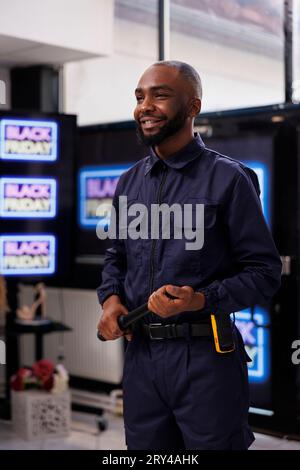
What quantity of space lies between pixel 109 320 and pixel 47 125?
8.49 ft

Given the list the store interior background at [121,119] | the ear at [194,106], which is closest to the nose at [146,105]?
the ear at [194,106]

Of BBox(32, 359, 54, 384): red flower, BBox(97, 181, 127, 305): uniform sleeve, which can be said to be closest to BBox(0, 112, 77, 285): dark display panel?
BBox(32, 359, 54, 384): red flower

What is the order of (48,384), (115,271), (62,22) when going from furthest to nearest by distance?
1. (62,22)
2. (48,384)
3. (115,271)

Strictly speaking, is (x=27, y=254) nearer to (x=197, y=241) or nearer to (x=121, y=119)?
(x=121, y=119)

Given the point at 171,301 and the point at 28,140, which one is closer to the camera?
the point at 171,301

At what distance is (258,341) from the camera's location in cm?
432

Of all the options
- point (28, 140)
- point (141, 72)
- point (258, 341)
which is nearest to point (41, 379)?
point (258, 341)

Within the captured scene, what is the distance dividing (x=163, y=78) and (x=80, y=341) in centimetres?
357

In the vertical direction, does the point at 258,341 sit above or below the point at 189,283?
below

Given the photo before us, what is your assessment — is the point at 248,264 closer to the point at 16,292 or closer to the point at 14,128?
the point at 14,128

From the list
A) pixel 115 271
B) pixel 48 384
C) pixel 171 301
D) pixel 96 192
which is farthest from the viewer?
pixel 96 192

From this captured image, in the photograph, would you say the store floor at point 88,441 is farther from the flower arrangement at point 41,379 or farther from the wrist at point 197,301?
the wrist at point 197,301
